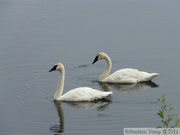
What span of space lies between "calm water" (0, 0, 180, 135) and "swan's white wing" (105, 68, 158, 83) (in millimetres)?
209

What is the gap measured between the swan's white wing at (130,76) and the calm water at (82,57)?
0.68 feet

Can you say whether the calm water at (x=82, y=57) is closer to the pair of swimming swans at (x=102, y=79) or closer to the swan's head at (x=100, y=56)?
the pair of swimming swans at (x=102, y=79)

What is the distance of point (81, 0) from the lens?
1101 inches

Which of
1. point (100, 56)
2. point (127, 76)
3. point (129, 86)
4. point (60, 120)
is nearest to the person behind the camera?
point (60, 120)

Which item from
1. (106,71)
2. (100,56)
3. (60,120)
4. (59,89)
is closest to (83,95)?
(59,89)

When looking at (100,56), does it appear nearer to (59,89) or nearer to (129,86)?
(129,86)

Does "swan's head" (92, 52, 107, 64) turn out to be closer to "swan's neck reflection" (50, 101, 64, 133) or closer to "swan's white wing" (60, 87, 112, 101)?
"swan's white wing" (60, 87, 112, 101)

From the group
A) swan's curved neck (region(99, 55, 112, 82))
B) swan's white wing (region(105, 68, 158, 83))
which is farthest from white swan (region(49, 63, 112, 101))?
swan's curved neck (region(99, 55, 112, 82))

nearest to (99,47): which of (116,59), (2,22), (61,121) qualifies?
(116,59)

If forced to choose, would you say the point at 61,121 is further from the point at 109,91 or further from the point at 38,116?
the point at 109,91

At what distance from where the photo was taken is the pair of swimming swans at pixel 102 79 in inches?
648

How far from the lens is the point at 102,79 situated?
18594mm

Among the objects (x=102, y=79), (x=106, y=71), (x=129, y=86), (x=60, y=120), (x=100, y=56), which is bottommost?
(x=60, y=120)

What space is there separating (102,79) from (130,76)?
0.77 metres
